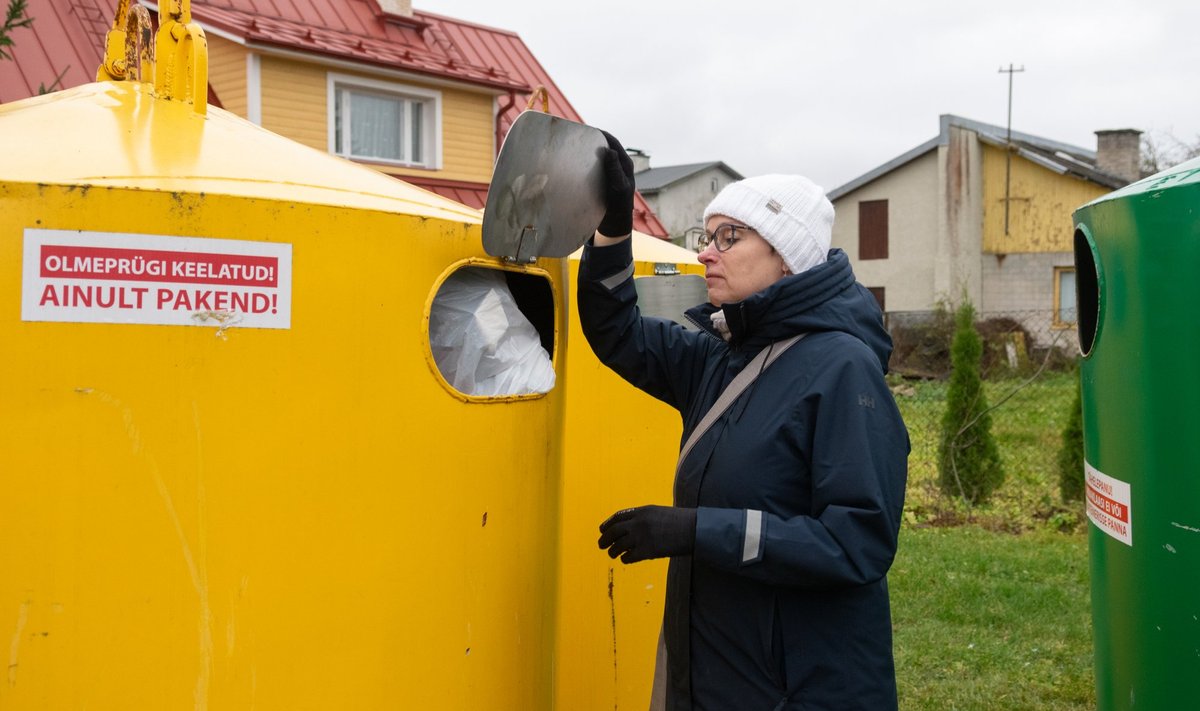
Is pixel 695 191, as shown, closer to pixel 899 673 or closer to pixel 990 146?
pixel 990 146

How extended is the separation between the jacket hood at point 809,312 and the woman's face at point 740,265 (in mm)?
72

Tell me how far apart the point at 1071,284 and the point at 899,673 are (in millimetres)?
25100

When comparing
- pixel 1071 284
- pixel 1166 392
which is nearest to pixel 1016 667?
pixel 1166 392

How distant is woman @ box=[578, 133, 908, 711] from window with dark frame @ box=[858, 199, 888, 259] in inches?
1116

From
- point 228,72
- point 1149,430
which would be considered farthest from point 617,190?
point 228,72

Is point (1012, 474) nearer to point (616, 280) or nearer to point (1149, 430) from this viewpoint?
point (1149, 430)

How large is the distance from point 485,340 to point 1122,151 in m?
30.2

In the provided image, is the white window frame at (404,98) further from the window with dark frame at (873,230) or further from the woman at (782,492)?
the window with dark frame at (873,230)

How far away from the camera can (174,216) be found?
2.05 m

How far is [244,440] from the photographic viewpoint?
2.09m

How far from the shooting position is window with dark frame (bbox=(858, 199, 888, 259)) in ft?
97.8

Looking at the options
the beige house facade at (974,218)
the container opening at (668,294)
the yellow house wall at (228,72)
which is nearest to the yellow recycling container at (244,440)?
the container opening at (668,294)

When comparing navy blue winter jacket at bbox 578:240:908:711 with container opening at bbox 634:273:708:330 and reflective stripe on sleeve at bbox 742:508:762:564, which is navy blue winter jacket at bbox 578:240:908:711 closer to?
reflective stripe on sleeve at bbox 742:508:762:564

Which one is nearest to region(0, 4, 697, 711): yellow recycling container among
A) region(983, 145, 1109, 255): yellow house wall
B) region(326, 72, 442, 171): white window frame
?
region(326, 72, 442, 171): white window frame
